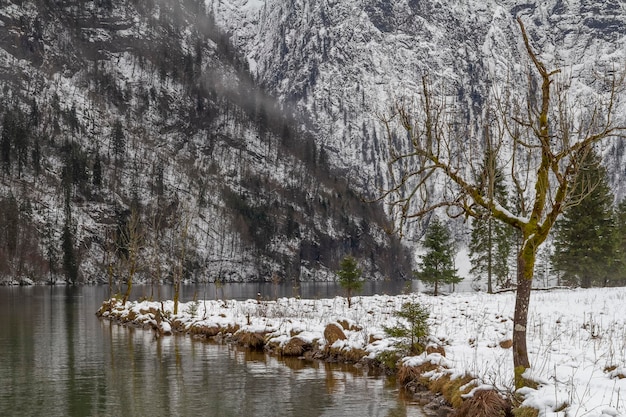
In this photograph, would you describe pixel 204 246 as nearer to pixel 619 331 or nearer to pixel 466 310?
pixel 466 310

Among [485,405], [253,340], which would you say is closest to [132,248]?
[253,340]

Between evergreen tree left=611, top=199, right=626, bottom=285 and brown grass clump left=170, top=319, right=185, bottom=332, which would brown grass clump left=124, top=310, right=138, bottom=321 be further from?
evergreen tree left=611, top=199, right=626, bottom=285

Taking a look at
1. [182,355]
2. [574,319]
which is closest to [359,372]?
[182,355]

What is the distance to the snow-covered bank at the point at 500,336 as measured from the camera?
13141mm

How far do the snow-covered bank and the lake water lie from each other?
7.03 ft

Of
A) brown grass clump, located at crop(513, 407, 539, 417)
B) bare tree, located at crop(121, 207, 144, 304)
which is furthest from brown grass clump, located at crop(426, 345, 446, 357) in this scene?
bare tree, located at crop(121, 207, 144, 304)

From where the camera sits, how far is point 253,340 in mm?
30328

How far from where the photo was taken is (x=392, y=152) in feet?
45.5

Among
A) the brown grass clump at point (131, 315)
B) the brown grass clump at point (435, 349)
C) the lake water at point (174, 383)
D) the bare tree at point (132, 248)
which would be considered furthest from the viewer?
the bare tree at point (132, 248)

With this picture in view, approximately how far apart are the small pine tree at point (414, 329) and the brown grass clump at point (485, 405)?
638 centimetres

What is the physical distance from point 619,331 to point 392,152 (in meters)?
14.6

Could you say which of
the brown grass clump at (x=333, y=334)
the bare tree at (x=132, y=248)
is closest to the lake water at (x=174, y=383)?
the brown grass clump at (x=333, y=334)

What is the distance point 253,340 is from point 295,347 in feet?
12.3

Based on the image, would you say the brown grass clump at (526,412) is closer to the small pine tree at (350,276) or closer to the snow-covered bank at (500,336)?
the snow-covered bank at (500,336)
